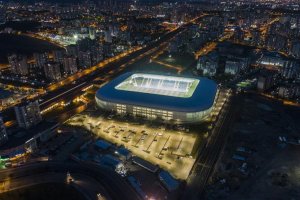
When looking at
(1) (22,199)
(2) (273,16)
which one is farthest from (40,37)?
(2) (273,16)

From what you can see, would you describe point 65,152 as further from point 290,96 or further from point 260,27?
point 260,27

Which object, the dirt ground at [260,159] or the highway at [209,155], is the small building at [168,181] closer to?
the highway at [209,155]

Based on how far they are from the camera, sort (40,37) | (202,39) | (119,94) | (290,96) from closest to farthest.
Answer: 1. (119,94)
2. (290,96)
3. (202,39)
4. (40,37)

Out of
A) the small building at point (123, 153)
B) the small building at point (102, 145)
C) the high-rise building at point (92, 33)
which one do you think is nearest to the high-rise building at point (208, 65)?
the small building at point (102, 145)

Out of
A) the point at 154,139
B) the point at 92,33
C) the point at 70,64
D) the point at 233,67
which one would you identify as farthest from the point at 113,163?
the point at 92,33

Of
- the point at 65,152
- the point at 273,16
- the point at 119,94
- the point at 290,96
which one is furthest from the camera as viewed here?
the point at 273,16

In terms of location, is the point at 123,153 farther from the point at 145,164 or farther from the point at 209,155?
the point at 209,155

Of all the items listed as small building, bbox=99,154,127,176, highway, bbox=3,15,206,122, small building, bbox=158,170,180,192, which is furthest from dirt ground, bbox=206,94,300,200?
highway, bbox=3,15,206,122
